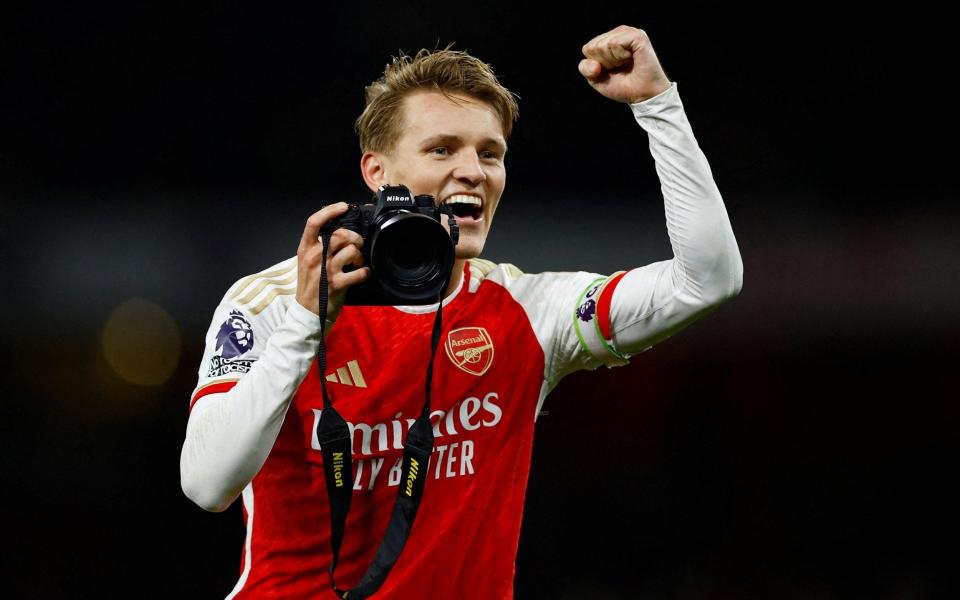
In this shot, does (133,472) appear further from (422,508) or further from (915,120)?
(915,120)

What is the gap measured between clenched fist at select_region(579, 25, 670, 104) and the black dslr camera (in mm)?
Result: 473

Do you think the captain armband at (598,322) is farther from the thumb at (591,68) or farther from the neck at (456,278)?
the thumb at (591,68)

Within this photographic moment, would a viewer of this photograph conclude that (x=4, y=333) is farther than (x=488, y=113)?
Yes

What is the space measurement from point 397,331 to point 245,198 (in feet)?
9.39

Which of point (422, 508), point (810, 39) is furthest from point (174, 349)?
point (810, 39)

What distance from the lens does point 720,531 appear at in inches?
179

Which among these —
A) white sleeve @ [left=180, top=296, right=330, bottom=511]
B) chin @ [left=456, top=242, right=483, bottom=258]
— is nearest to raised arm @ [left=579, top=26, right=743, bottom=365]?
chin @ [left=456, top=242, right=483, bottom=258]

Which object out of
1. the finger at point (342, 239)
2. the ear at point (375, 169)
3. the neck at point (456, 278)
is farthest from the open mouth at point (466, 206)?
the finger at point (342, 239)

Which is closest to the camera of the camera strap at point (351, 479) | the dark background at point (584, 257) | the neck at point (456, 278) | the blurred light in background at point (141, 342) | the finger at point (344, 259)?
the finger at point (344, 259)

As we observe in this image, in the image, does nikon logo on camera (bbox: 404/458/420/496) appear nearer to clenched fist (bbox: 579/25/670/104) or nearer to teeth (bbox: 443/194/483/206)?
teeth (bbox: 443/194/483/206)

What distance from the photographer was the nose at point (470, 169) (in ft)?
6.94

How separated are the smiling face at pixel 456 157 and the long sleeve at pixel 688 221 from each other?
0.39 m

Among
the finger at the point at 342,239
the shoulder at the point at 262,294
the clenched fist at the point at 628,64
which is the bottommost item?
the shoulder at the point at 262,294

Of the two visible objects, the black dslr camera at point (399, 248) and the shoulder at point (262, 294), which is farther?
the shoulder at point (262, 294)
